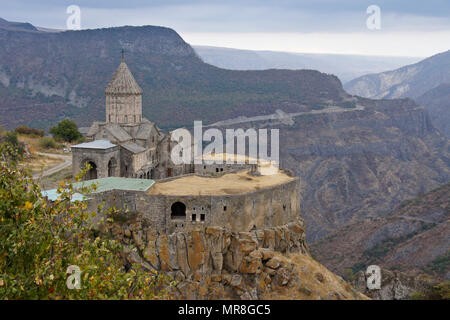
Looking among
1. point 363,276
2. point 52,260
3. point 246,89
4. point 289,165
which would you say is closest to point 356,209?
point 289,165

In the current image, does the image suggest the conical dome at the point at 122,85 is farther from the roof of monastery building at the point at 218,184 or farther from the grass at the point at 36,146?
the grass at the point at 36,146

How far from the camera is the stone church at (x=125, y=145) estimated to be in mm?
35062

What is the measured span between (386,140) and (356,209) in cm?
3037

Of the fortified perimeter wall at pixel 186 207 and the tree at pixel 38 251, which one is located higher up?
the tree at pixel 38 251

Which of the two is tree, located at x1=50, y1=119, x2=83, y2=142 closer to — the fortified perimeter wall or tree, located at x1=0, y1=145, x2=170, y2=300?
the fortified perimeter wall

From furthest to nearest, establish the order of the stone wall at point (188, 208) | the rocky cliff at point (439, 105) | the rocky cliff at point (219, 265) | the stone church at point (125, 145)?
the rocky cliff at point (439, 105), the stone church at point (125, 145), the stone wall at point (188, 208), the rocky cliff at point (219, 265)

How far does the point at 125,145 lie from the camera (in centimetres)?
3697

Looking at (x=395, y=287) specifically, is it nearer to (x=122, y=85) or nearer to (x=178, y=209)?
(x=178, y=209)

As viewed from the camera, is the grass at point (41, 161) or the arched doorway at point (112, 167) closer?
the arched doorway at point (112, 167)

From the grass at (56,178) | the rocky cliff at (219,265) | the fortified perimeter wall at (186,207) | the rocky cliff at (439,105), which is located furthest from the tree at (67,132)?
the rocky cliff at (439,105)

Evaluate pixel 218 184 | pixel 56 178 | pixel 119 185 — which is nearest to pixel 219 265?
pixel 218 184

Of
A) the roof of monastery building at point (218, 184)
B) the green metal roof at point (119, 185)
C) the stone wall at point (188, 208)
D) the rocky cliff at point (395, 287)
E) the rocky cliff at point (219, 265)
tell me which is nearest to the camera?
the rocky cliff at point (219, 265)

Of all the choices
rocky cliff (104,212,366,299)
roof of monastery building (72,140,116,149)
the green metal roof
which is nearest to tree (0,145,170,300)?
rocky cliff (104,212,366,299)
